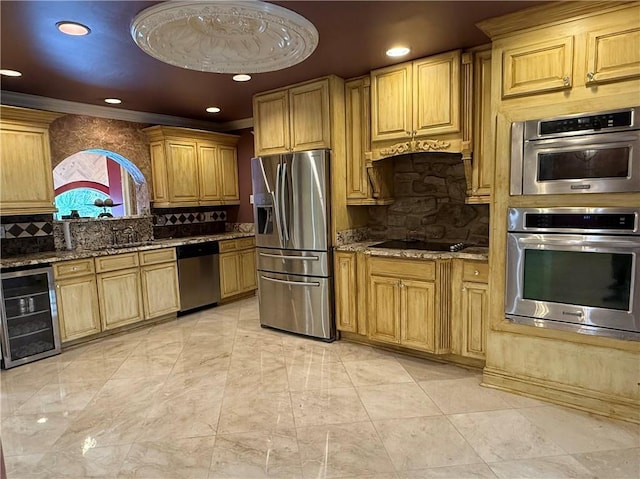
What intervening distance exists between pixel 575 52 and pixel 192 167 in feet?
14.1

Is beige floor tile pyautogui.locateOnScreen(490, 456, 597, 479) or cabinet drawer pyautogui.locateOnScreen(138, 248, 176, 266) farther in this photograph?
cabinet drawer pyautogui.locateOnScreen(138, 248, 176, 266)

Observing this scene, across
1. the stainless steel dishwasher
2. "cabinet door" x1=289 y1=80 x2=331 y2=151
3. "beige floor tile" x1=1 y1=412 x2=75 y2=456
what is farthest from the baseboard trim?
the stainless steel dishwasher

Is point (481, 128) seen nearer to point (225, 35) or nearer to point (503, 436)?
point (225, 35)

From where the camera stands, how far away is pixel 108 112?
466 centimetres

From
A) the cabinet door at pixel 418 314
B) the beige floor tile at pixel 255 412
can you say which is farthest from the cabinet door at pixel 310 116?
the beige floor tile at pixel 255 412

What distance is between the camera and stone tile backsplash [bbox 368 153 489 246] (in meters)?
3.54

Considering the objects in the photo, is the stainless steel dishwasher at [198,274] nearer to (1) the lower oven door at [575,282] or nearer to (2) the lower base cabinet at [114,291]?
(2) the lower base cabinet at [114,291]

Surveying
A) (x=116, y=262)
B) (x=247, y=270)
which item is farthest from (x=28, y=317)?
(x=247, y=270)

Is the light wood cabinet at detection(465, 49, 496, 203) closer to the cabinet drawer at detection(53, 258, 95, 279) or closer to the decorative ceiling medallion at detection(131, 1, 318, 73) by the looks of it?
the decorative ceiling medallion at detection(131, 1, 318, 73)

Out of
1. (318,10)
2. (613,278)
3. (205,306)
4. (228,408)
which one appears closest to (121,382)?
(228,408)

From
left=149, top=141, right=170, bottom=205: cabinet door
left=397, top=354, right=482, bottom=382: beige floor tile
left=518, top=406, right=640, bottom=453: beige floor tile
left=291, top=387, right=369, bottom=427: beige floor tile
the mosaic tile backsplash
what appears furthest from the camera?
left=149, top=141, right=170, bottom=205: cabinet door

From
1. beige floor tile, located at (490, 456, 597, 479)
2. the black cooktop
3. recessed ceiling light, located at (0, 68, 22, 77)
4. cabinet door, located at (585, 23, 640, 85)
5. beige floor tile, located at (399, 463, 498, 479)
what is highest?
recessed ceiling light, located at (0, 68, 22, 77)

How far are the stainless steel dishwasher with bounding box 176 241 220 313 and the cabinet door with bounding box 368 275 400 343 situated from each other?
2352 millimetres

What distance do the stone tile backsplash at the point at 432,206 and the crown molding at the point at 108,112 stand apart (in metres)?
2.76
